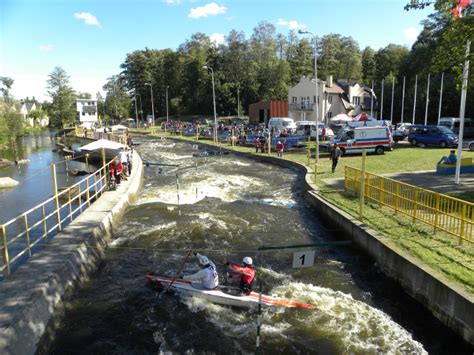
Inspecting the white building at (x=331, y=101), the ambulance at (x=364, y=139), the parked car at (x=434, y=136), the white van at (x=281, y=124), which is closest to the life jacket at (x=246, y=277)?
the ambulance at (x=364, y=139)

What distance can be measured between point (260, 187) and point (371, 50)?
100m

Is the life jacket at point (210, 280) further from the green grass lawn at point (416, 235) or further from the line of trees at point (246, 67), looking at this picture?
the line of trees at point (246, 67)

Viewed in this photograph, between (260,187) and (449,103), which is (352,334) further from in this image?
(449,103)

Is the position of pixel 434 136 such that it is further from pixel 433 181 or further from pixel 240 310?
pixel 240 310

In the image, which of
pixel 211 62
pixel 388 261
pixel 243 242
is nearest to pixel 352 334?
pixel 388 261

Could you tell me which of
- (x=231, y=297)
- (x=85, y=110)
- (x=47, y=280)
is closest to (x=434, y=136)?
(x=231, y=297)

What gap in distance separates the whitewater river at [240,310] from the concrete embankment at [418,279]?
10.3 inches

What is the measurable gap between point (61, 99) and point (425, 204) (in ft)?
328

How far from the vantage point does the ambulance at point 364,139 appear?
29906mm

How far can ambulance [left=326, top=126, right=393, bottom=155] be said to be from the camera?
29.9 meters

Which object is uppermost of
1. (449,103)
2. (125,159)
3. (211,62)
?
(211,62)

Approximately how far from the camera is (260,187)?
77.7 ft

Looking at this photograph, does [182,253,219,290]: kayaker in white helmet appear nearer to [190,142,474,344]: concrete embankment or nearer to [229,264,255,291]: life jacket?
[229,264,255,291]: life jacket

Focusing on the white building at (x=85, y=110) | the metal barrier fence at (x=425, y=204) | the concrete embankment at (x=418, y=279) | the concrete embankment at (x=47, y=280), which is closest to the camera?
the concrete embankment at (x=47, y=280)
